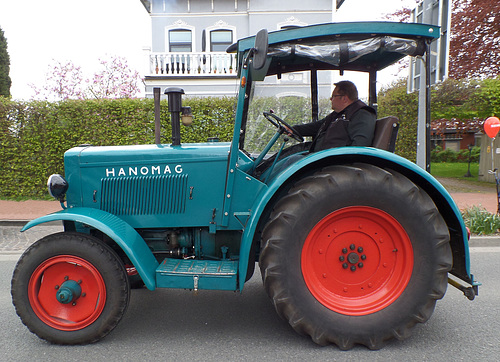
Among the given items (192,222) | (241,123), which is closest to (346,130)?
(241,123)

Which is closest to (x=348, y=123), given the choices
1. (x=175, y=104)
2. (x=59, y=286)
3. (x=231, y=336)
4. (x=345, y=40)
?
(x=345, y=40)

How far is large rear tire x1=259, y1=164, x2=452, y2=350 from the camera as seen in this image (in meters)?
2.58

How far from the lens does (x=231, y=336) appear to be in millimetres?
2863

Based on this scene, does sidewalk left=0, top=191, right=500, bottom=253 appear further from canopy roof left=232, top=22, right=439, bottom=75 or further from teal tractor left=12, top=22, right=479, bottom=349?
canopy roof left=232, top=22, right=439, bottom=75

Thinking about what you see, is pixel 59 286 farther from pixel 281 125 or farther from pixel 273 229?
pixel 281 125

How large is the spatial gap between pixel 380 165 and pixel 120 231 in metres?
2.00

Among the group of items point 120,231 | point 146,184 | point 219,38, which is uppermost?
point 219,38

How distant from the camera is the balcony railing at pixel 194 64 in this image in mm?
16844

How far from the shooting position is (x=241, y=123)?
9.61ft

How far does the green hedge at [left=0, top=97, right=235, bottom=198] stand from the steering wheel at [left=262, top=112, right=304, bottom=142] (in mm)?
6136

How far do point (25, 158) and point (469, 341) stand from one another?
10.1 m

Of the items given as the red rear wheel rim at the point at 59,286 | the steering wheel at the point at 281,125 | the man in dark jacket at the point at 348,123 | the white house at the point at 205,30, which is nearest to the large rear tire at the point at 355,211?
the man in dark jacket at the point at 348,123

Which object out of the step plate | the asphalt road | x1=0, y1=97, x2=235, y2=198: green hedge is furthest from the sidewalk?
the step plate

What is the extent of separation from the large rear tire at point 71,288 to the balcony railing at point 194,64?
15.0 metres
